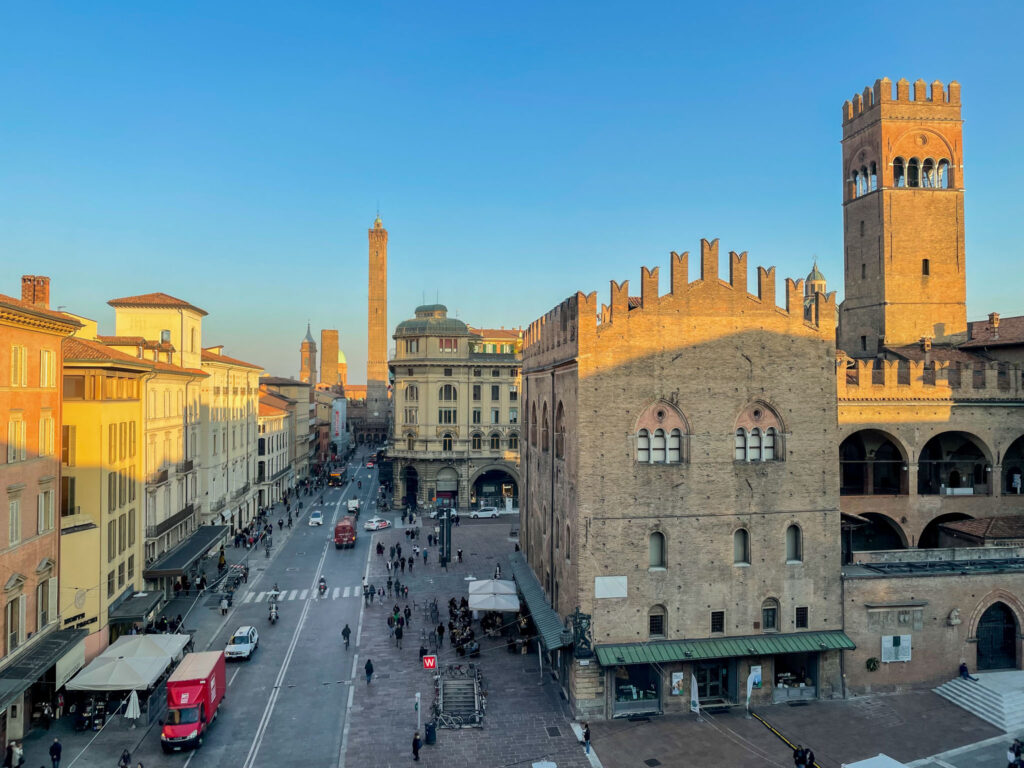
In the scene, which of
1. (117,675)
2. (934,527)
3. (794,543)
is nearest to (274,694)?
(117,675)

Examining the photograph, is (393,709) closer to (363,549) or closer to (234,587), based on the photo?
(234,587)

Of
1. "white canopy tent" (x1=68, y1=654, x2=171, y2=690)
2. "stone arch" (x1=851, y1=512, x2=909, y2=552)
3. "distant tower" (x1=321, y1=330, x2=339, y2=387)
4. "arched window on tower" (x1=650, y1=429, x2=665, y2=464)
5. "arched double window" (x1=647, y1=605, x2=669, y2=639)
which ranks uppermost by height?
"distant tower" (x1=321, y1=330, x2=339, y2=387)

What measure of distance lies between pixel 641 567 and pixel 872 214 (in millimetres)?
34424

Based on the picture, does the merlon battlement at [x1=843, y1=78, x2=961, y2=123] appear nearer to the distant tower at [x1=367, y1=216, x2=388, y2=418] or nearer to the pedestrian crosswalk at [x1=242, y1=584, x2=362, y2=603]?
the pedestrian crosswalk at [x1=242, y1=584, x2=362, y2=603]

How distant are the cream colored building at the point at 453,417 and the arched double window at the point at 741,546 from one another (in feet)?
166

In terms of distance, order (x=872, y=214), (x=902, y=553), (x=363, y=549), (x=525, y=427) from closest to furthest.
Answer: (x=902, y=553) → (x=525, y=427) → (x=872, y=214) → (x=363, y=549)

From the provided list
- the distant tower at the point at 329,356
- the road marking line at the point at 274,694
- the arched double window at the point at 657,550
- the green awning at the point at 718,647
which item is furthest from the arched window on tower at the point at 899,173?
the distant tower at the point at 329,356

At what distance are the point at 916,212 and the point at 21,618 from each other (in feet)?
179

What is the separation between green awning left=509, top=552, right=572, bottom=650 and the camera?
101 ft

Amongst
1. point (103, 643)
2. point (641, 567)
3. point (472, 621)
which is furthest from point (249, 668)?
Answer: point (641, 567)

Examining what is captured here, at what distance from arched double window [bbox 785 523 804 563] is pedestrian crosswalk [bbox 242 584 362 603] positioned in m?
27.4

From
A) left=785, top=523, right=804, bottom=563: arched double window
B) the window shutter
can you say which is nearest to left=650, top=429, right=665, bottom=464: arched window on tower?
left=785, top=523, right=804, bottom=563: arched double window

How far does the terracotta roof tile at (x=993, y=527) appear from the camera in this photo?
37.9m

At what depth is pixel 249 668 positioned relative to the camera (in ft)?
113
